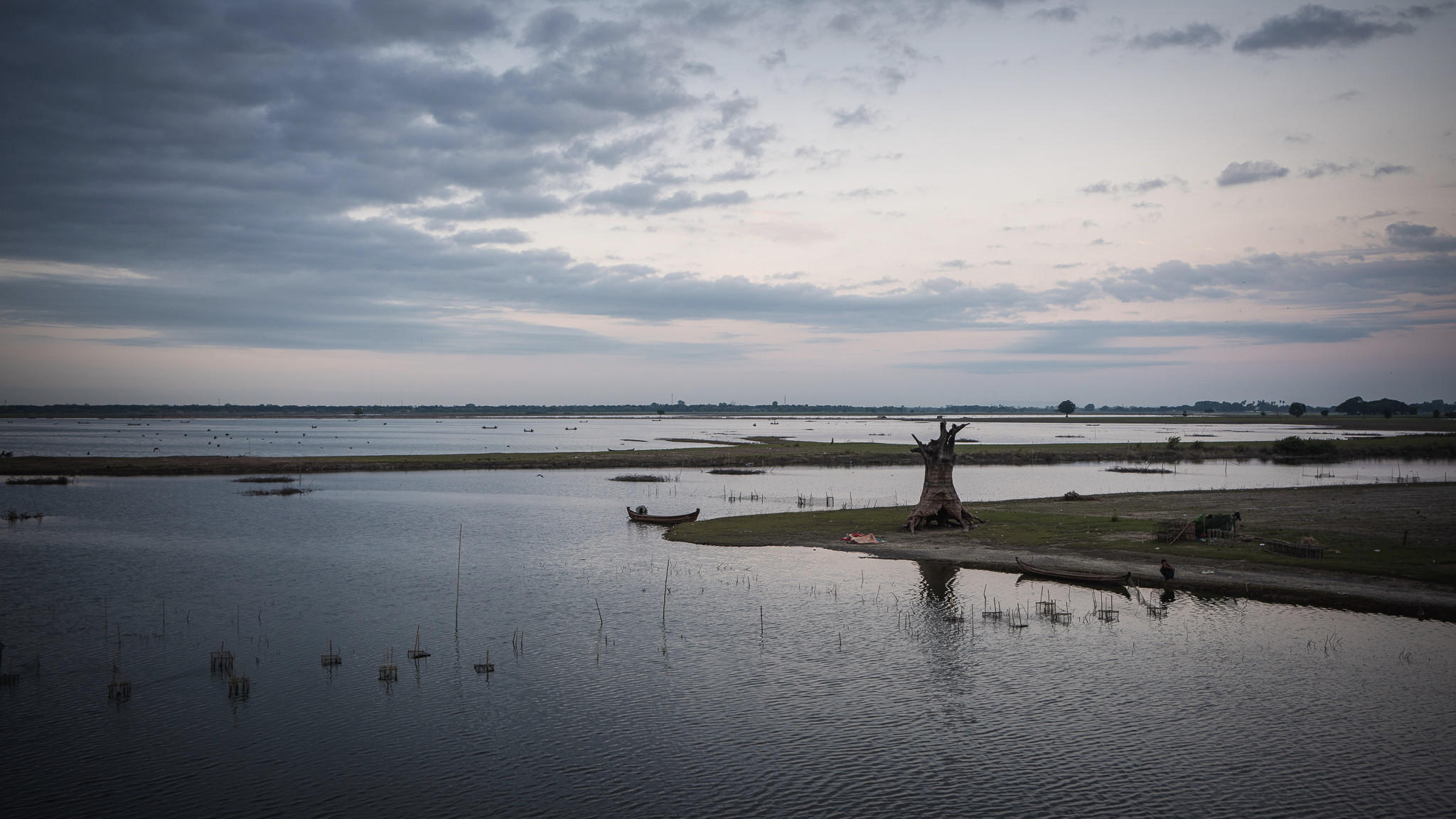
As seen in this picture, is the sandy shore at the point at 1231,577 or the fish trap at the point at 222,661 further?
the sandy shore at the point at 1231,577

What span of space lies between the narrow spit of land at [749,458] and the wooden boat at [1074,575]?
71379mm

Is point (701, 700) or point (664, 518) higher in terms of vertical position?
point (664, 518)

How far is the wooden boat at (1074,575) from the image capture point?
35750mm

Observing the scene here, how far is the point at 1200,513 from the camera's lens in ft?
183

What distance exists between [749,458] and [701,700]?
9460 centimetres

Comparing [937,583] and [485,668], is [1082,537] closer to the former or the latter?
[937,583]

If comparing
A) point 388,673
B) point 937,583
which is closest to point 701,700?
point 388,673

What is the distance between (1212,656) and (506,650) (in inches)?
921

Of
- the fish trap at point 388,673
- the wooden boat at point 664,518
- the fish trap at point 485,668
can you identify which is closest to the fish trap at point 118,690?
the fish trap at point 388,673

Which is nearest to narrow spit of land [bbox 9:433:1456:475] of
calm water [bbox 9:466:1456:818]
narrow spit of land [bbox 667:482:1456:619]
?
narrow spit of land [bbox 667:482:1456:619]

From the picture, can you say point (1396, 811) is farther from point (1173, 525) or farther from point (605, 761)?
point (1173, 525)

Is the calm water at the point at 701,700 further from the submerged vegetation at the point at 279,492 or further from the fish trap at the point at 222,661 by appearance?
the submerged vegetation at the point at 279,492

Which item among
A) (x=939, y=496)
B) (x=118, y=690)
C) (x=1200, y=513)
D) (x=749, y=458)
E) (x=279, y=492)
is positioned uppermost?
(x=939, y=496)

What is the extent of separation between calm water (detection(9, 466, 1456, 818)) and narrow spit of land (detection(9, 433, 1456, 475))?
205ft
